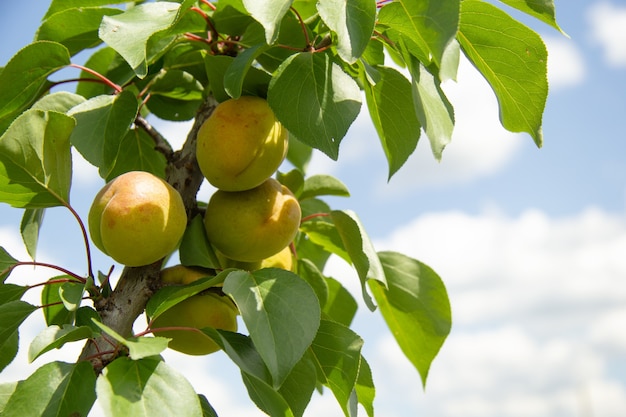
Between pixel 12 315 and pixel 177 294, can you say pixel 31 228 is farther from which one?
pixel 177 294

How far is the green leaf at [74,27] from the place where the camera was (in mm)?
1169

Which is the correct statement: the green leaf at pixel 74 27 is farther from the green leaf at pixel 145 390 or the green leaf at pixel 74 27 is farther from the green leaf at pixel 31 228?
the green leaf at pixel 145 390

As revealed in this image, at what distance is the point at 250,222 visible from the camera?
1039 millimetres

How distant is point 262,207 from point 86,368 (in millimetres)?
306

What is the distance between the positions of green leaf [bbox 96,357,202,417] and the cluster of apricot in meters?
0.09

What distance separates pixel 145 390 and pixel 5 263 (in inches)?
14.9

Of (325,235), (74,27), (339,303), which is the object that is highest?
(74,27)

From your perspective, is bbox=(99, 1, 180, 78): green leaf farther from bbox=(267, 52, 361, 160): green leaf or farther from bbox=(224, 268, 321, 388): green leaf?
bbox=(224, 268, 321, 388): green leaf

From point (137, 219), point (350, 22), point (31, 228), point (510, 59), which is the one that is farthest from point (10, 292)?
point (510, 59)

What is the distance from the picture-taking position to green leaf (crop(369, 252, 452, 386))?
4.08 feet

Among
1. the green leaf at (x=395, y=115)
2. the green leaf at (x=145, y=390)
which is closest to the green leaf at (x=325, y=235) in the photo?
the green leaf at (x=395, y=115)

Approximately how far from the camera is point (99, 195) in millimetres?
1019

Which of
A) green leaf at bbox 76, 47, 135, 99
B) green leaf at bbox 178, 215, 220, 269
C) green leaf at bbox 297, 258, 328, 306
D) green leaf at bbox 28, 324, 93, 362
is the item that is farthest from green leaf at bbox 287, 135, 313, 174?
green leaf at bbox 28, 324, 93, 362

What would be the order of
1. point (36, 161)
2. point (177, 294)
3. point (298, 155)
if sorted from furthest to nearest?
point (298, 155) < point (36, 161) < point (177, 294)
